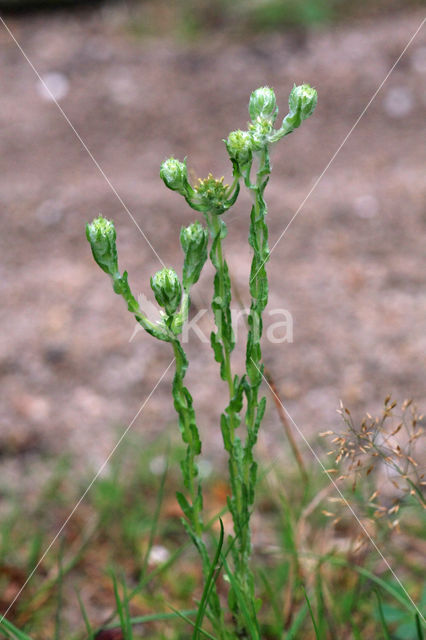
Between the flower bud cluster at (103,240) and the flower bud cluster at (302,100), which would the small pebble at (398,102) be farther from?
the flower bud cluster at (103,240)

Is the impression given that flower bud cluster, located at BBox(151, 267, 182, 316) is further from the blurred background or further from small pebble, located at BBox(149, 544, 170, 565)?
small pebble, located at BBox(149, 544, 170, 565)

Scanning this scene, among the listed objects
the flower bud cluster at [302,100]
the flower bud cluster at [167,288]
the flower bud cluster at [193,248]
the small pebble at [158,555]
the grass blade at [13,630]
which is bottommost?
the grass blade at [13,630]

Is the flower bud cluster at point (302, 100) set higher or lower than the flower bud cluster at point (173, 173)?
higher

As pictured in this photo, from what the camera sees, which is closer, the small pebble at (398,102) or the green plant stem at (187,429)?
the green plant stem at (187,429)

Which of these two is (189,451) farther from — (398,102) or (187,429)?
(398,102)

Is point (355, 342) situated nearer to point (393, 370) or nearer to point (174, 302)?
point (393, 370)

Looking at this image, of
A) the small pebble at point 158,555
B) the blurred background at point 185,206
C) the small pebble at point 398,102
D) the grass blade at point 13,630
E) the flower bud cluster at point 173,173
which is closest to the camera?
the flower bud cluster at point 173,173

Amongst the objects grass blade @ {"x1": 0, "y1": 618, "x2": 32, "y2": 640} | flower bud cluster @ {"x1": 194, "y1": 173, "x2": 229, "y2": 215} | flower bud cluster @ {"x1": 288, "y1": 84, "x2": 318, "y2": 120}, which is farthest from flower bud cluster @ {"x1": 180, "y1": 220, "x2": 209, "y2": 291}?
grass blade @ {"x1": 0, "y1": 618, "x2": 32, "y2": 640}

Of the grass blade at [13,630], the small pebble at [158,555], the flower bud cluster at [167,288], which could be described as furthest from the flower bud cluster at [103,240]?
the small pebble at [158,555]

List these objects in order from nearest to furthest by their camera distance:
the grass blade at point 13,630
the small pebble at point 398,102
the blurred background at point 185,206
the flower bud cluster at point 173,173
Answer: the flower bud cluster at point 173,173
the grass blade at point 13,630
the blurred background at point 185,206
the small pebble at point 398,102
